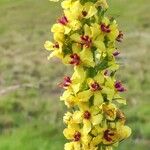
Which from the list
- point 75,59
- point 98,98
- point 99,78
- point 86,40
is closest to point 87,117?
point 98,98

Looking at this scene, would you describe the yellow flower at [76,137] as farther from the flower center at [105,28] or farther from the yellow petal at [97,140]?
the flower center at [105,28]

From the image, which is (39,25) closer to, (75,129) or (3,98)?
(3,98)

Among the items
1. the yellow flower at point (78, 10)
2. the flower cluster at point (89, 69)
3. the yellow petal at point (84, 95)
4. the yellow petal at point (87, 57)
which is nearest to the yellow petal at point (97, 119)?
the flower cluster at point (89, 69)

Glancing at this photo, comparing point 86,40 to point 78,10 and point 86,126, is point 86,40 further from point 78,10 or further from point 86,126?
point 86,126

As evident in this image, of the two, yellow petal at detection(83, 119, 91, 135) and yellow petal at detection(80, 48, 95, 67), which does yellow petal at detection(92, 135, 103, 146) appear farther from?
yellow petal at detection(80, 48, 95, 67)

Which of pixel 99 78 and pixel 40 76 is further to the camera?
pixel 40 76

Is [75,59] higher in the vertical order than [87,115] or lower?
higher
